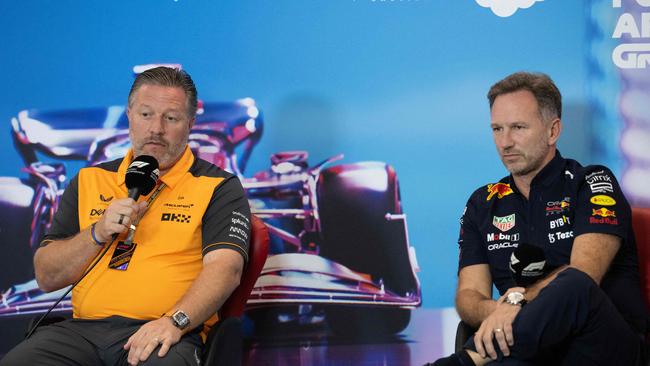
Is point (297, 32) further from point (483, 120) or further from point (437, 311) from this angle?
point (437, 311)

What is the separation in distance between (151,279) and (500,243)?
1.26 m

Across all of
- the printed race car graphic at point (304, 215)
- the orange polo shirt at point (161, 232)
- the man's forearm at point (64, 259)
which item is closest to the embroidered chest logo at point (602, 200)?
the printed race car graphic at point (304, 215)

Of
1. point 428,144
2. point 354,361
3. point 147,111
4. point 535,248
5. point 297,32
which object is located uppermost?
point 297,32

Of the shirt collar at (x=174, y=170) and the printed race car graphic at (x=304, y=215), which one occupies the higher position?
the shirt collar at (x=174, y=170)

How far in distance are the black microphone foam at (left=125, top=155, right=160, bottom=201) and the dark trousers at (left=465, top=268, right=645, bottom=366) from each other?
3.92 feet

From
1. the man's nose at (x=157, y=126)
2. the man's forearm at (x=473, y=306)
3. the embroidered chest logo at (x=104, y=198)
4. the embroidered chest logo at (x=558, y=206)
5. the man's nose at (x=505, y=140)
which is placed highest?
the man's nose at (x=157, y=126)

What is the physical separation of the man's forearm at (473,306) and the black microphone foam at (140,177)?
1.16 m

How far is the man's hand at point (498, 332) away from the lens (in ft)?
7.28

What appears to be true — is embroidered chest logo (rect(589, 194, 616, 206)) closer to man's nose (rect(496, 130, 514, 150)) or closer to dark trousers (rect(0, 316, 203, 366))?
man's nose (rect(496, 130, 514, 150))

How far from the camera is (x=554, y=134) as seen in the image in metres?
2.84

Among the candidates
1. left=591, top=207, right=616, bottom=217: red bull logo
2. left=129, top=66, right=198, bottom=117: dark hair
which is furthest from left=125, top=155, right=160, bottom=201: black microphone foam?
left=591, top=207, right=616, bottom=217: red bull logo

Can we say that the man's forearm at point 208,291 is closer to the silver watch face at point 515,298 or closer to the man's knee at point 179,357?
the man's knee at point 179,357

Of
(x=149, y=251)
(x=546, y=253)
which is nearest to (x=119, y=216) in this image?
(x=149, y=251)

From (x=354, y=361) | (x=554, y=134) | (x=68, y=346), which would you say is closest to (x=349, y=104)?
(x=554, y=134)
